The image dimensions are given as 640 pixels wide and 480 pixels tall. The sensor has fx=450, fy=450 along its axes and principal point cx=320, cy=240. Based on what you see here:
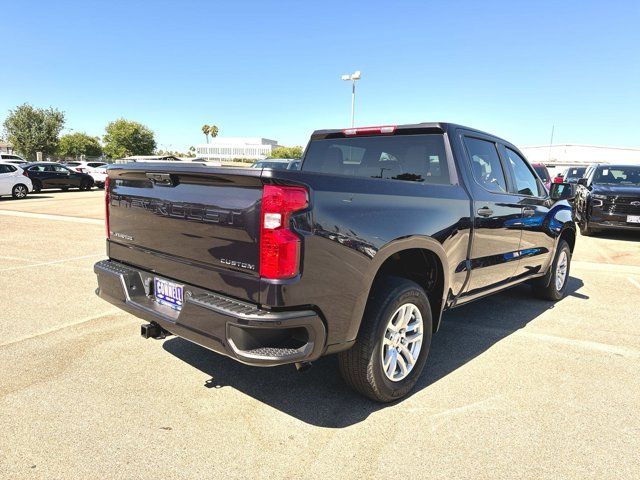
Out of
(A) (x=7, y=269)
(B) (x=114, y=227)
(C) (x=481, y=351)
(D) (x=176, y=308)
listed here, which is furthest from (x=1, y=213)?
(C) (x=481, y=351)

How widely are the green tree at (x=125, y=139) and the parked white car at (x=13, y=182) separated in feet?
198

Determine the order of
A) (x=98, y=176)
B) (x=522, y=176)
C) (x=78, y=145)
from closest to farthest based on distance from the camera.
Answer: (x=522, y=176) → (x=98, y=176) → (x=78, y=145)

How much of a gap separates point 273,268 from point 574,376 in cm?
275

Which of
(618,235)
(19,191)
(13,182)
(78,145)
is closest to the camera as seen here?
(618,235)

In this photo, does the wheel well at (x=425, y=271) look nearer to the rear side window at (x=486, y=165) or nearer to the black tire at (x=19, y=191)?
the rear side window at (x=486, y=165)

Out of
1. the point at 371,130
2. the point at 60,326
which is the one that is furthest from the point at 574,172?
the point at 60,326

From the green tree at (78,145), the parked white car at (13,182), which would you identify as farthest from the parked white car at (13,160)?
the green tree at (78,145)

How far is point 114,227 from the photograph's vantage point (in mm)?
3395

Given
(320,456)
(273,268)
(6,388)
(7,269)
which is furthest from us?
(7,269)

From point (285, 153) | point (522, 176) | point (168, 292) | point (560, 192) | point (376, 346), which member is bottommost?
point (376, 346)

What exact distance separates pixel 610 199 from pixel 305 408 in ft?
35.3

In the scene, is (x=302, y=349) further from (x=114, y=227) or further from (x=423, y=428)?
(x=114, y=227)

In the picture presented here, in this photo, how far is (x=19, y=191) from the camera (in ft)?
63.3

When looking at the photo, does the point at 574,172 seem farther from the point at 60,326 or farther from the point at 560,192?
the point at 60,326
